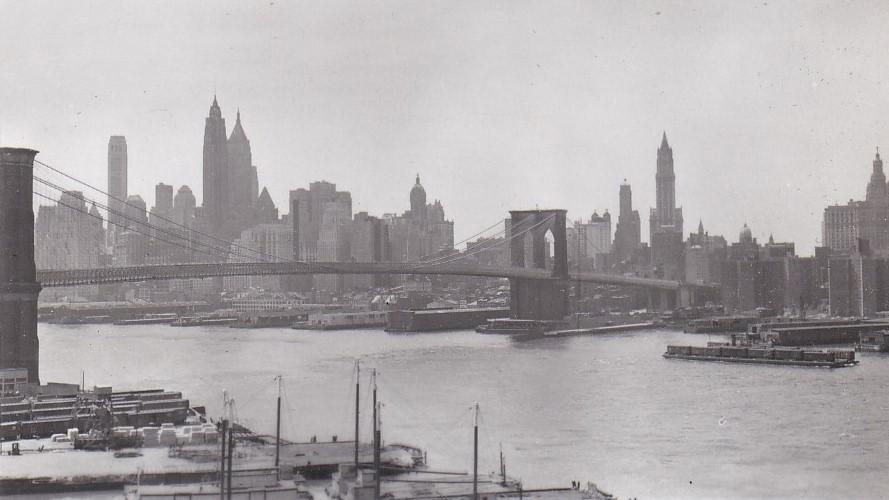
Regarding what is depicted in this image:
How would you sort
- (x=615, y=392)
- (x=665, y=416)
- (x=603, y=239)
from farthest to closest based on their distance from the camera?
1. (x=603, y=239)
2. (x=615, y=392)
3. (x=665, y=416)

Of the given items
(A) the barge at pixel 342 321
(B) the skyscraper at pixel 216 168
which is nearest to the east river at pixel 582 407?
(A) the barge at pixel 342 321

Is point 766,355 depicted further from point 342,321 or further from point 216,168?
point 216,168

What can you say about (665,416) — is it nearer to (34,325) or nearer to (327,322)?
(34,325)

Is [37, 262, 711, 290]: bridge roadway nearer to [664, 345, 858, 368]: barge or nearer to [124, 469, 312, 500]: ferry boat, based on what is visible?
[664, 345, 858, 368]: barge

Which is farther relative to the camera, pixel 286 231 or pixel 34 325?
pixel 286 231

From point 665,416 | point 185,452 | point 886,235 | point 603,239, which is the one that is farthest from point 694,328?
point 603,239

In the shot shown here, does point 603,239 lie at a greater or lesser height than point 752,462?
greater

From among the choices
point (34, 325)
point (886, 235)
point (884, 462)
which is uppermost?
point (886, 235)

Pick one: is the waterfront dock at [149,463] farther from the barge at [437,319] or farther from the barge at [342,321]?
the barge at [342,321]
